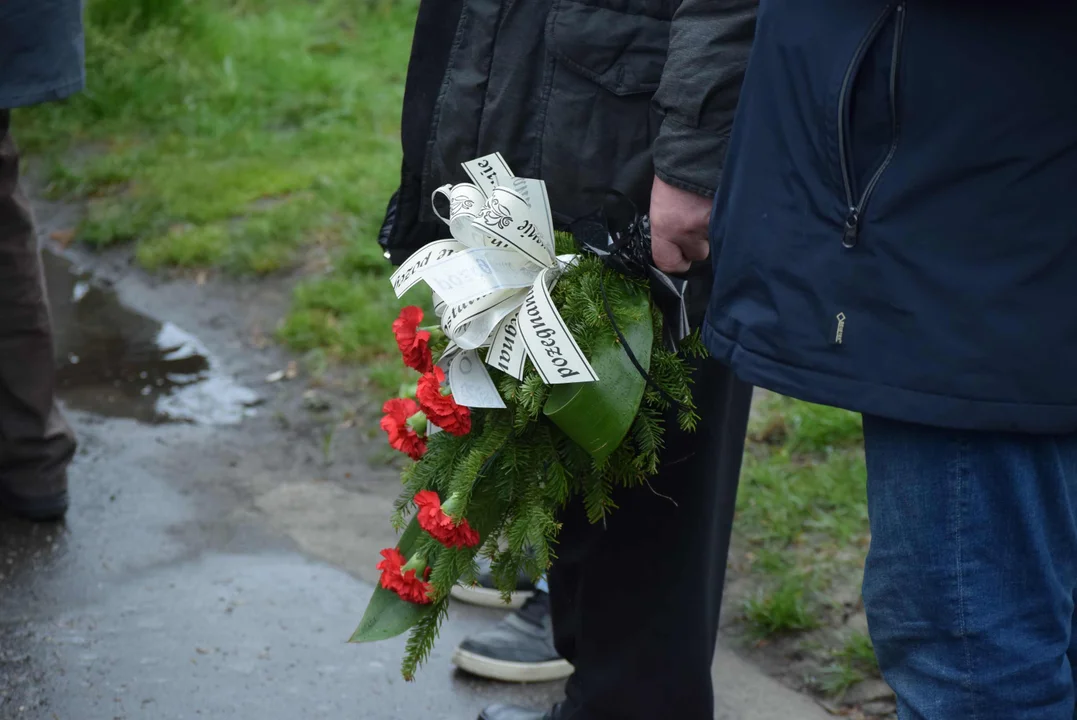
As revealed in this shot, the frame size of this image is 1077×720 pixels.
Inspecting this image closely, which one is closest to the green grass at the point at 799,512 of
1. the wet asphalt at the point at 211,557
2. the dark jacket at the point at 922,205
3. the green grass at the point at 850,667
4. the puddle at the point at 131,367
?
the green grass at the point at 850,667

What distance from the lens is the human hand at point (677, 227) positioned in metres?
1.64

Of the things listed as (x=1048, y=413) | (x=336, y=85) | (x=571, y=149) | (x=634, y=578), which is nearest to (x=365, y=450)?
(x=634, y=578)

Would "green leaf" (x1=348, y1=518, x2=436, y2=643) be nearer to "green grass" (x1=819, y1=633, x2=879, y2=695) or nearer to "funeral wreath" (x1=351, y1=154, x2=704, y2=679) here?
"funeral wreath" (x1=351, y1=154, x2=704, y2=679)

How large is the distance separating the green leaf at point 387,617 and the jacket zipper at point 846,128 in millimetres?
825

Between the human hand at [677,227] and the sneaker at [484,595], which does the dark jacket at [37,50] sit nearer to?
the sneaker at [484,595]

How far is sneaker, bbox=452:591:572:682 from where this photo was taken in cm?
250

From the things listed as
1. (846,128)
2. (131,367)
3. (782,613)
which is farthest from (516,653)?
(131,367)

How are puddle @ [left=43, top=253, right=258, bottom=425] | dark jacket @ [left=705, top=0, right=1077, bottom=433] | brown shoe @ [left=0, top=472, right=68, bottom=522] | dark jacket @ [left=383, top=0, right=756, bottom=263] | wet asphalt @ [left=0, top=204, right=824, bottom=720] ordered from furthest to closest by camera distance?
puddle @ [left=43, top=253, right=258, bottom=425], brown shoe @ [left=0, top=472, right=68, bottom=522], wet asphalt @ [left=0, top=204, right=824, bottom=720], dark jacket @ [left=383, top=0, right=756, bottom=263], dark jacket @ [left=705, top=0, right=1077, bottom=433]

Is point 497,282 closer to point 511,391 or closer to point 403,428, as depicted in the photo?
point 511,391

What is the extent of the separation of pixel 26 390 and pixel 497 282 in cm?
181

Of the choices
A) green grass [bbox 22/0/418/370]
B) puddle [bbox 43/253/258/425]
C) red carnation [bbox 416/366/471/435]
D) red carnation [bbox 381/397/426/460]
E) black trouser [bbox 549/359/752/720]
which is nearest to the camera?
red carnation [bbox 416/366/471/435]

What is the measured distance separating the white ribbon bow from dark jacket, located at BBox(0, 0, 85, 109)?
58.2 inches

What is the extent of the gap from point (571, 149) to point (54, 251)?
3.70m

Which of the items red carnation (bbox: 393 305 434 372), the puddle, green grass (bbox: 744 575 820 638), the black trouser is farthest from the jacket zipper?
the puddle
